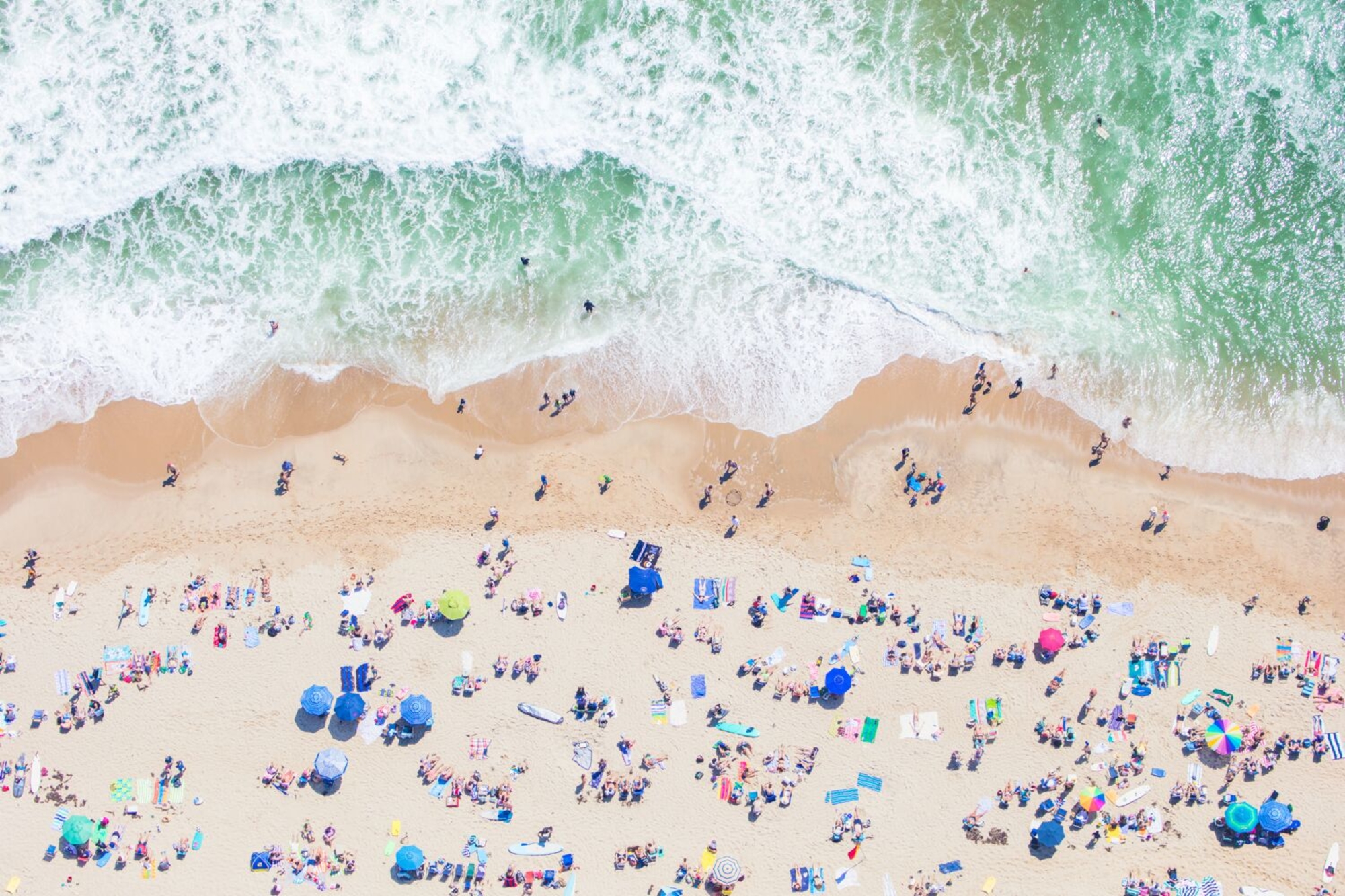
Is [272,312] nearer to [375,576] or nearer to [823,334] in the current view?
[375,576]

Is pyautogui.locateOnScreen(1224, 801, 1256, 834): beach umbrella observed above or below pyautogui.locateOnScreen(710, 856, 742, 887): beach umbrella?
above

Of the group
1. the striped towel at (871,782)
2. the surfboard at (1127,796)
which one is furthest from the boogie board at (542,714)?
the surfboard at (1127,796)

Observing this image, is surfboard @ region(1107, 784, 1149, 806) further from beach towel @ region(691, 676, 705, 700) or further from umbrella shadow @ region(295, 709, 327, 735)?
umbrella shadow @ region(295, 709, 327, 735)

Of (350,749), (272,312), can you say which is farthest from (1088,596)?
(272,312)

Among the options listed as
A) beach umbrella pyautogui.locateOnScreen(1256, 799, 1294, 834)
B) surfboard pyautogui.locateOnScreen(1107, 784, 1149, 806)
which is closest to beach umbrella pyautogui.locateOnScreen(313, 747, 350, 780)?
surfboard pyautogui.locateOnScreen(1107, 784, 1149, 806)

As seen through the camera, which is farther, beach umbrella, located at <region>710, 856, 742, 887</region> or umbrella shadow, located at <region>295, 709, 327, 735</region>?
umbrella shadow, located at <region>295, 709, 327, 735</region>

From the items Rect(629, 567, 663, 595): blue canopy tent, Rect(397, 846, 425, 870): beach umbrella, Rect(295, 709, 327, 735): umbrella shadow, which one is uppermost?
Rect(629, 567, 663, 595): blue canopy tent
